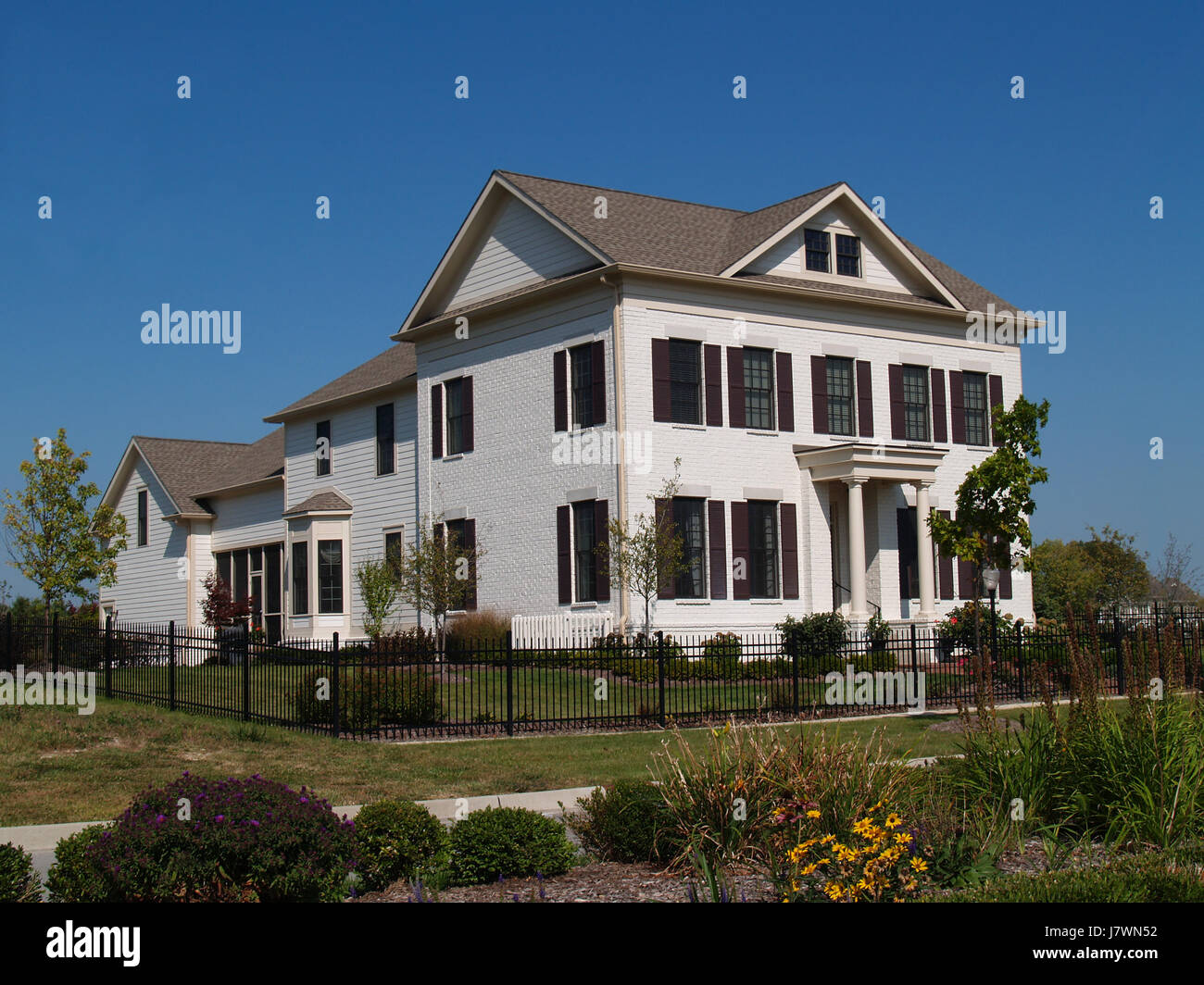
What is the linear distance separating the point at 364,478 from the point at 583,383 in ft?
33.1

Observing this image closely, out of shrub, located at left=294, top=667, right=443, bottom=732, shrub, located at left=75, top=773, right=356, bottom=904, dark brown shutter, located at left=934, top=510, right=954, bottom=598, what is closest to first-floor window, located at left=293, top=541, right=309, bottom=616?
dark brown shutter, located at left=934, top=510, right=954, bottom=598

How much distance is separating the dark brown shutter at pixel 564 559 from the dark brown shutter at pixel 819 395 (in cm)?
651

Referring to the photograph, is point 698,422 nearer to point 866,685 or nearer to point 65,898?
point 866,685

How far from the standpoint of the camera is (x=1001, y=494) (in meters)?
22.2

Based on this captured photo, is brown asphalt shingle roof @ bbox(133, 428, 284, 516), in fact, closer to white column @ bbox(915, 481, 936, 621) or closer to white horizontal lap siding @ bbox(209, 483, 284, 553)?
white horizontal lap siding @ bbox(209, 483, 284, 553)

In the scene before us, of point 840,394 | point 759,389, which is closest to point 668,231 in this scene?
point 759,389

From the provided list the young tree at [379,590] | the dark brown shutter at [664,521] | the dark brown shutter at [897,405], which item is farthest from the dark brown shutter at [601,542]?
the dark brown shutter at [897,405]

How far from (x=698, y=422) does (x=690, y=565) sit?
130 inches

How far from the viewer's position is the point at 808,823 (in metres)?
8.97

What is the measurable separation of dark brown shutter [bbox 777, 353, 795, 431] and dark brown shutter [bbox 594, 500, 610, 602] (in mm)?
4982

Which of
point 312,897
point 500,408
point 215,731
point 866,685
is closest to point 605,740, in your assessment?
point 215,731

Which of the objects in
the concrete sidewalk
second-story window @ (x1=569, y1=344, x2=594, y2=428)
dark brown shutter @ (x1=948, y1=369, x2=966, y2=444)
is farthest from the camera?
dark brown shutter @ (x1=948, y1=369, x2=966, y2=444)

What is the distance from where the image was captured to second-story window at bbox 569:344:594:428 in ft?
95.7

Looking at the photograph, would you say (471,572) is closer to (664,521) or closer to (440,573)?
(440,573)
